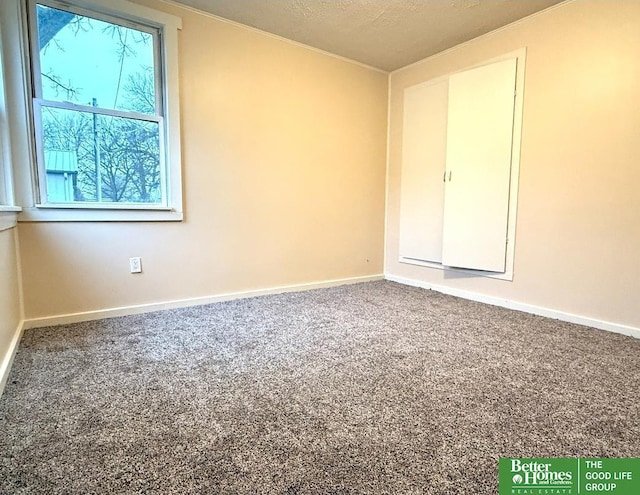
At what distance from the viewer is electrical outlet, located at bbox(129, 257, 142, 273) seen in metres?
2.49

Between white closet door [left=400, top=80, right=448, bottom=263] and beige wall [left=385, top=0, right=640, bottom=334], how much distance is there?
612 millimetres

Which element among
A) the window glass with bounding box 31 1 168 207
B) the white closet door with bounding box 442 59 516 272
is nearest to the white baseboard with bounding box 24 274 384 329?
the window glass with bounding box 31 1 168 207

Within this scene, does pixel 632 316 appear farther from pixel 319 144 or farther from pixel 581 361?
pixel 319 144

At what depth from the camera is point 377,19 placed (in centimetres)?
263

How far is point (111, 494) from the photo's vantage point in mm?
891

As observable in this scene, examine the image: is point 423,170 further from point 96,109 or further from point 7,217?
point 7,217

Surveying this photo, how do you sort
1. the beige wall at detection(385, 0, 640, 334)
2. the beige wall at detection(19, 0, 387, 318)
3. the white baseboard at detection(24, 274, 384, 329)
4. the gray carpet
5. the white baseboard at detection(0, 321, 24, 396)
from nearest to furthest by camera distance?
the gray carpet < the white baseboard at detection(0, 321, 24, 396) < the beige wall at detection(385, 0, 640, 334) < the white baseboard at detection(24, 274, 384, 329) < the beige wall at detection(19, 0, 387, 318)

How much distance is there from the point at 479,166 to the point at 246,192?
1967 millimetres

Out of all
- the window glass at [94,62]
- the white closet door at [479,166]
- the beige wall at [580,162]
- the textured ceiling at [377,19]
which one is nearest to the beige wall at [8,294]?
the window glass at [94,62]

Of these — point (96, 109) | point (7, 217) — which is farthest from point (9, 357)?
point (96, 109)

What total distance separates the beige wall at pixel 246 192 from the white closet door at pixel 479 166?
34.9 inches

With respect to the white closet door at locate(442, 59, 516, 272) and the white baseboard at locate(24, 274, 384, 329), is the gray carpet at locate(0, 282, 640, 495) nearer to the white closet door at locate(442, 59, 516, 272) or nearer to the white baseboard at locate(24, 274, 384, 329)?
the white baseboard at locate(24, 274, 384, 329)

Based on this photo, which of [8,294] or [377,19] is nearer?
[8,294]

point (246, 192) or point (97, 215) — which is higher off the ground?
point (246, 192)
